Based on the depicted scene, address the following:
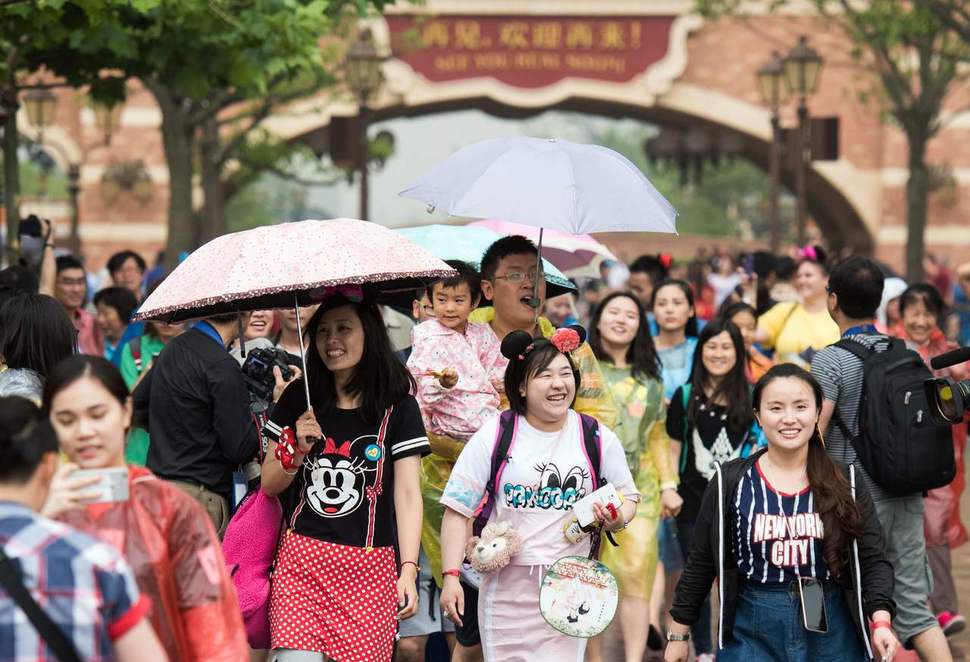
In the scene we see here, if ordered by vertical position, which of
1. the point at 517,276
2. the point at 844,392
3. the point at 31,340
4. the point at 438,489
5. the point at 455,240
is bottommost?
the point at 438,489

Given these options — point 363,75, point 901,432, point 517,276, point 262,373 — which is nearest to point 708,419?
point 901,432

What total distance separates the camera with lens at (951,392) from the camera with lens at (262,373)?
8.40 feet

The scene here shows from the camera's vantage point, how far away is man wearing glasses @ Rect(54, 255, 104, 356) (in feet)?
33.1

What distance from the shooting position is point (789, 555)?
5.49 m

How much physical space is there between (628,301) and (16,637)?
574 cm

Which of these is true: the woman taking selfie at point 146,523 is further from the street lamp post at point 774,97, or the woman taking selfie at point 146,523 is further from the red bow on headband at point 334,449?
the street lamp post at point 774,97

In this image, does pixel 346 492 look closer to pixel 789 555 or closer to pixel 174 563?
pixel 789 555

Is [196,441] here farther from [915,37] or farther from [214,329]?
[915,37]

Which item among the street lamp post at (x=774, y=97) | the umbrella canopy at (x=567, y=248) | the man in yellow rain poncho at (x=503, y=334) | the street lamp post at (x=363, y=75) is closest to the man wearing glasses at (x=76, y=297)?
the umbrella canopy at (x=567, y=248)

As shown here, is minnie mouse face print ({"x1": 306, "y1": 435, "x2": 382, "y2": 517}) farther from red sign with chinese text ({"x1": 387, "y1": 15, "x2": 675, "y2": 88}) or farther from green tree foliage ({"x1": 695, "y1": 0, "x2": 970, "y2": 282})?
red sign with chinese text ({"x1": 387, "y1": 15, "x2": 675, "y2": 88})

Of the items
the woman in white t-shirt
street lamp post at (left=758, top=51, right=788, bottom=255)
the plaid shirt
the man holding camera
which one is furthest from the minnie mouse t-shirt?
street lamp post at (left=758, top=51, right=788, bottom=255)

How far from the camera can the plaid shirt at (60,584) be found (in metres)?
3.34

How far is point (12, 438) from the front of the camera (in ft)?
11.6

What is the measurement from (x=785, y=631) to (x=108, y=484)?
2.50m
